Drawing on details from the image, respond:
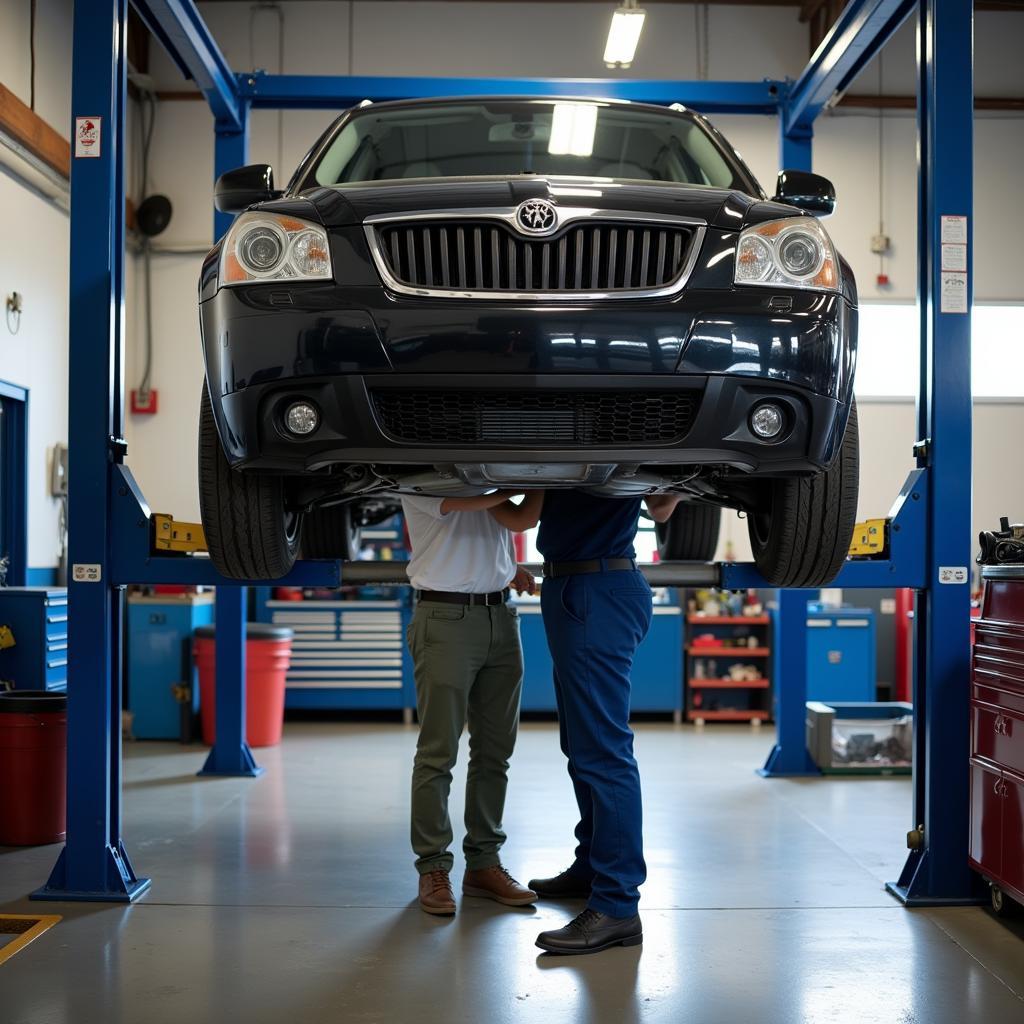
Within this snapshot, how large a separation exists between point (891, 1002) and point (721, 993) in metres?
0.40

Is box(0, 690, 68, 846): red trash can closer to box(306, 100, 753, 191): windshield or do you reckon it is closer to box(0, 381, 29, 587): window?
box(306, 100, 753, 191): windshield

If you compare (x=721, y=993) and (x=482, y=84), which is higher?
(x=482, y=84)

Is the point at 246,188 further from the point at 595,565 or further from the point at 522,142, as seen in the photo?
the point at 595,565

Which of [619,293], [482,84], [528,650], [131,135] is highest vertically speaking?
[131,135]

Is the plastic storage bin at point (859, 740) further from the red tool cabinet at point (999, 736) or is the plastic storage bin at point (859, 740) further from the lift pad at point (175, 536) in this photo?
the lift pad at point (175, 536)

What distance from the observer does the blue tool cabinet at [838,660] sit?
25.1ft

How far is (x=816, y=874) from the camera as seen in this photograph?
3926 mm

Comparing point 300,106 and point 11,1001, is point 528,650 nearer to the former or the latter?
point 300,106

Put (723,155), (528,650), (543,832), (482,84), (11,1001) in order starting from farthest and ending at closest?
(528,650), (482,84), (543,832), (723,155), (11,1001)

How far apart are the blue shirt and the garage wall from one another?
6151mm

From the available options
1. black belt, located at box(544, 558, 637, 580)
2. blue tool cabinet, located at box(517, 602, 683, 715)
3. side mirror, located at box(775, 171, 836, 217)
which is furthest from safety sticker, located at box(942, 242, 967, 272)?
blue tool cabinet, located at box(517, 602, 683, 715)

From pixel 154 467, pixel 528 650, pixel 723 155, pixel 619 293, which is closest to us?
pixel 619 293

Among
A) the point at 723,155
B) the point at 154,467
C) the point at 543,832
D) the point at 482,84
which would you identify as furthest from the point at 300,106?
the point at 154,467

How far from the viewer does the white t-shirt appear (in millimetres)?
3367
